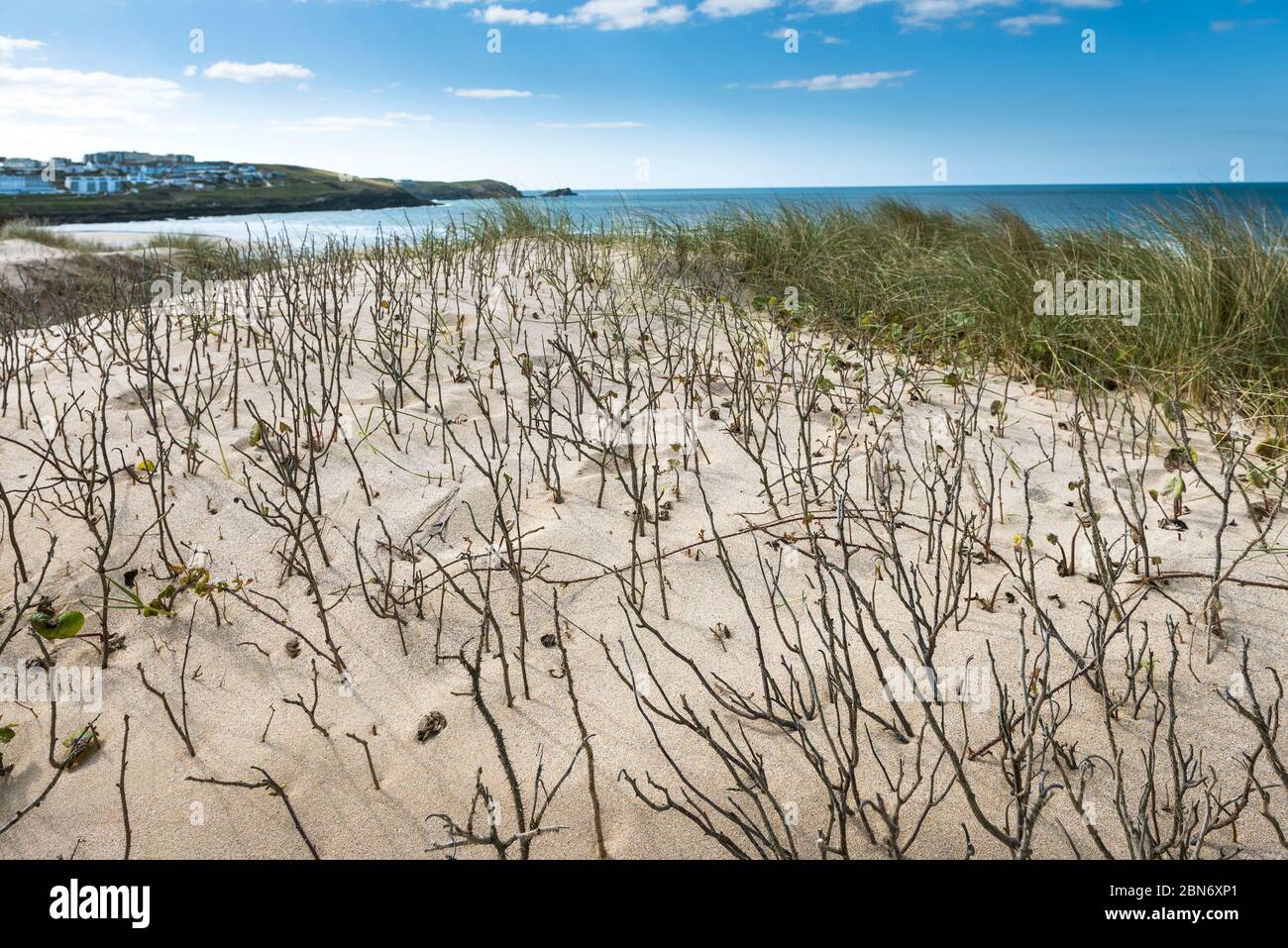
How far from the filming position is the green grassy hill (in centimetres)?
2589

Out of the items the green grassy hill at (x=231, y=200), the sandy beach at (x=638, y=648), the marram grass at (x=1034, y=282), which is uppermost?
the green grassy hill at (x=231, y=200)

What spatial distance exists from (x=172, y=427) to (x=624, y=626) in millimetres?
2455

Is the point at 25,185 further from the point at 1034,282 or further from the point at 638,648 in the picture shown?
the point at 638,648

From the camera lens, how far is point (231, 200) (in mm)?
31109

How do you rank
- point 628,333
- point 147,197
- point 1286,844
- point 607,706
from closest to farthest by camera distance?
1. point 1286,844
2. point 607,706
3. point 628,333
4. point 147,197

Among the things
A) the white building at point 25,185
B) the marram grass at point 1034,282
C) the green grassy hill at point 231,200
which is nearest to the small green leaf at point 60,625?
the marram grass at point 1034,282

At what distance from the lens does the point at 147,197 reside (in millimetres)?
29984

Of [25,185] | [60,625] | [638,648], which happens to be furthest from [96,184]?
[638,648]

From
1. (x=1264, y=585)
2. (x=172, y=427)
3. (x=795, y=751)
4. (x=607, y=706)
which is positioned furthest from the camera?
(x=172, y=427)

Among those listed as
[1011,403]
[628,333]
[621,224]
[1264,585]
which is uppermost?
[621,224]

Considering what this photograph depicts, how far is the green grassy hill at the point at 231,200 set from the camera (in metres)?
25.9

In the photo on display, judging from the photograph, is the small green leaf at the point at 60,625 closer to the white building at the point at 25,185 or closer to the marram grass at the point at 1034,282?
the marram grass at the point at 1034,282

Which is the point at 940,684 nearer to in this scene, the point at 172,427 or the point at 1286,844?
the point at 1286,844
